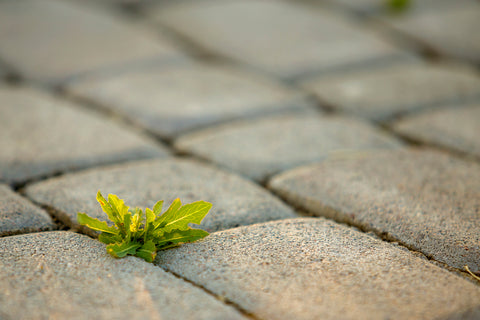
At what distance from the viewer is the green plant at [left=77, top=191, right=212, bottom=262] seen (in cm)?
80

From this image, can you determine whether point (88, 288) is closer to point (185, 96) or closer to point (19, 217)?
point (19, 217)

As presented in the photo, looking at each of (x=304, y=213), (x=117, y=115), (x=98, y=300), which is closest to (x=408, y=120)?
(x=304, y=213)

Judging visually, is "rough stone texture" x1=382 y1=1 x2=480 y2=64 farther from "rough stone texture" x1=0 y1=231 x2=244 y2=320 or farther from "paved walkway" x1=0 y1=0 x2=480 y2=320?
"rough stone texture" x1=0 y1=231 x2=244 y2=320

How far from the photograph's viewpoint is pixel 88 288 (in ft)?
2.36

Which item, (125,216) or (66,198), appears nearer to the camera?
(125,216)

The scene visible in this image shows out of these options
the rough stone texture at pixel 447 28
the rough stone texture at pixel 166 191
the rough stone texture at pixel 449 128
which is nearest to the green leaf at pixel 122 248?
the rough stone texture at pixel 166 191

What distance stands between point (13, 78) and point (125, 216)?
1280 millimetres

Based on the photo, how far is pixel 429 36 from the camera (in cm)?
231

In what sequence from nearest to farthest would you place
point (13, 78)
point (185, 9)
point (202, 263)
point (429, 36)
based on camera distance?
point (202, 263) → point (13, 78) → point (429, 36) → point (185, 9)

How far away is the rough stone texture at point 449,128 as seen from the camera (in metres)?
1.35

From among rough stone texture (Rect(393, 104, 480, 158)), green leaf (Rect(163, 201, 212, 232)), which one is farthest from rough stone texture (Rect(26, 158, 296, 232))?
rough stone texture (Rect(393, 104, 480, 158))

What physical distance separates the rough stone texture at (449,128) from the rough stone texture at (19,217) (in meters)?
1.05

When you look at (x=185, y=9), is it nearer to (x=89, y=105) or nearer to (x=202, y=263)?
(x=89, y=105)

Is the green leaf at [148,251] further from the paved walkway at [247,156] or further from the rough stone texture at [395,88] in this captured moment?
the rough stone texture at [395,88]
